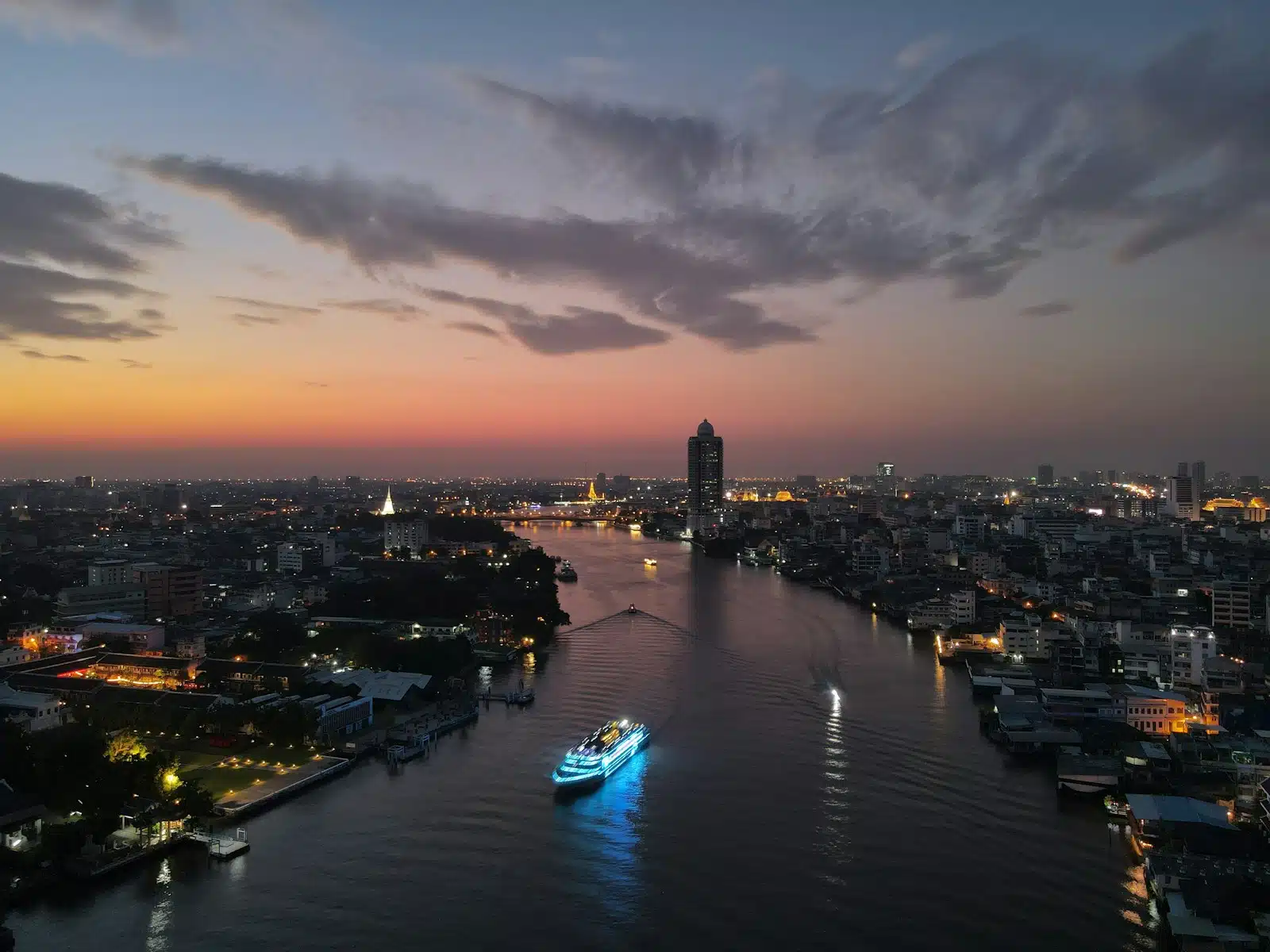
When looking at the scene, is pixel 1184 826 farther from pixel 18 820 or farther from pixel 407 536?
pixel 407 536

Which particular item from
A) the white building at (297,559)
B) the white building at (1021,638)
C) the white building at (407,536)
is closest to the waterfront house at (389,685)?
the white building at (1021,638)

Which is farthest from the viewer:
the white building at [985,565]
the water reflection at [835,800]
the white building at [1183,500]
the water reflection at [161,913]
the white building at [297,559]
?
the white building at [1183,500]

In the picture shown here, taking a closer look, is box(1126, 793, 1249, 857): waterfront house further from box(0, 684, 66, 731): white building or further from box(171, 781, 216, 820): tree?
box(0, 684, 66, 731): white building

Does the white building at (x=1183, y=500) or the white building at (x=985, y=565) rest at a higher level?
the white building at (x=1183, y=500)

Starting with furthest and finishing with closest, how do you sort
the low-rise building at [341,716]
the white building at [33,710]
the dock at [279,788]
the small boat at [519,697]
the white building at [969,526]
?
the white building at [969,526] < the small boat at [519,697] < the low-rise building at [341,716] < the white building at [33,710] < the dock at [279,788]

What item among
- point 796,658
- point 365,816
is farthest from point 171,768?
point 796,658

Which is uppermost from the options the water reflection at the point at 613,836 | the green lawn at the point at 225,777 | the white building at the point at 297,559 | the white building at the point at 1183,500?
the white building at the point at 1183,500

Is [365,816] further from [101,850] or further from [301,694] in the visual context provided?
[301,694]

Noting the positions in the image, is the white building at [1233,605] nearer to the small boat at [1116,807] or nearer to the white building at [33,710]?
the small boat at [1116,807]
